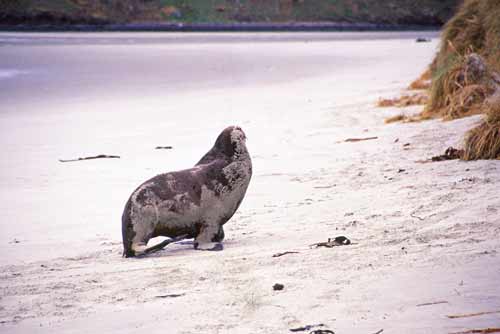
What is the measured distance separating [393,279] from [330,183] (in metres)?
2.71

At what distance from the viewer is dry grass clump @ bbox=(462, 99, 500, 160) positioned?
622cm

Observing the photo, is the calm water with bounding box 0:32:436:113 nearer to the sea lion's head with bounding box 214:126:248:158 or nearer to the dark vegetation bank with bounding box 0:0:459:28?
the sea lion's head with bounding box 214:126:248:158

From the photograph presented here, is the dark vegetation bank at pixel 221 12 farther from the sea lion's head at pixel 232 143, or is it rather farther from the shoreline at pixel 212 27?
the sea lion's head at pixel 232 143

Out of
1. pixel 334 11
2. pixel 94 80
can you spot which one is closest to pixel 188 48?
pixel 94 80

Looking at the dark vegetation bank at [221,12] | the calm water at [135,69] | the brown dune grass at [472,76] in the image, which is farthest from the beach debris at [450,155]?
the dark vegetation bank at [221,12]

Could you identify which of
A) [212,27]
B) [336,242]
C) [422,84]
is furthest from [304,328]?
[212,27]

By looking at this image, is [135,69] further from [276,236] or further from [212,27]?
[212,27]

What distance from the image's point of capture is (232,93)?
15102 mm

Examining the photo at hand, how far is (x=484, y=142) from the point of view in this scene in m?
6.26

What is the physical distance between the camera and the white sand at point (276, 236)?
353 cm

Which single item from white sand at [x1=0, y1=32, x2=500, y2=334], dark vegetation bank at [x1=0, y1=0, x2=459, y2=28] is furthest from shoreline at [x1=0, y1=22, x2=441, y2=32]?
white sand at [x1=0, y1=32, x2=500, y2=334]

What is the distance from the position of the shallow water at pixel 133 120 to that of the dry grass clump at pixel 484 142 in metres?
1.40

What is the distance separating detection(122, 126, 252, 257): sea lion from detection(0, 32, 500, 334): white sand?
0.14 metres

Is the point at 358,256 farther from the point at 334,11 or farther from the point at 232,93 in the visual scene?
the point at 334,11
